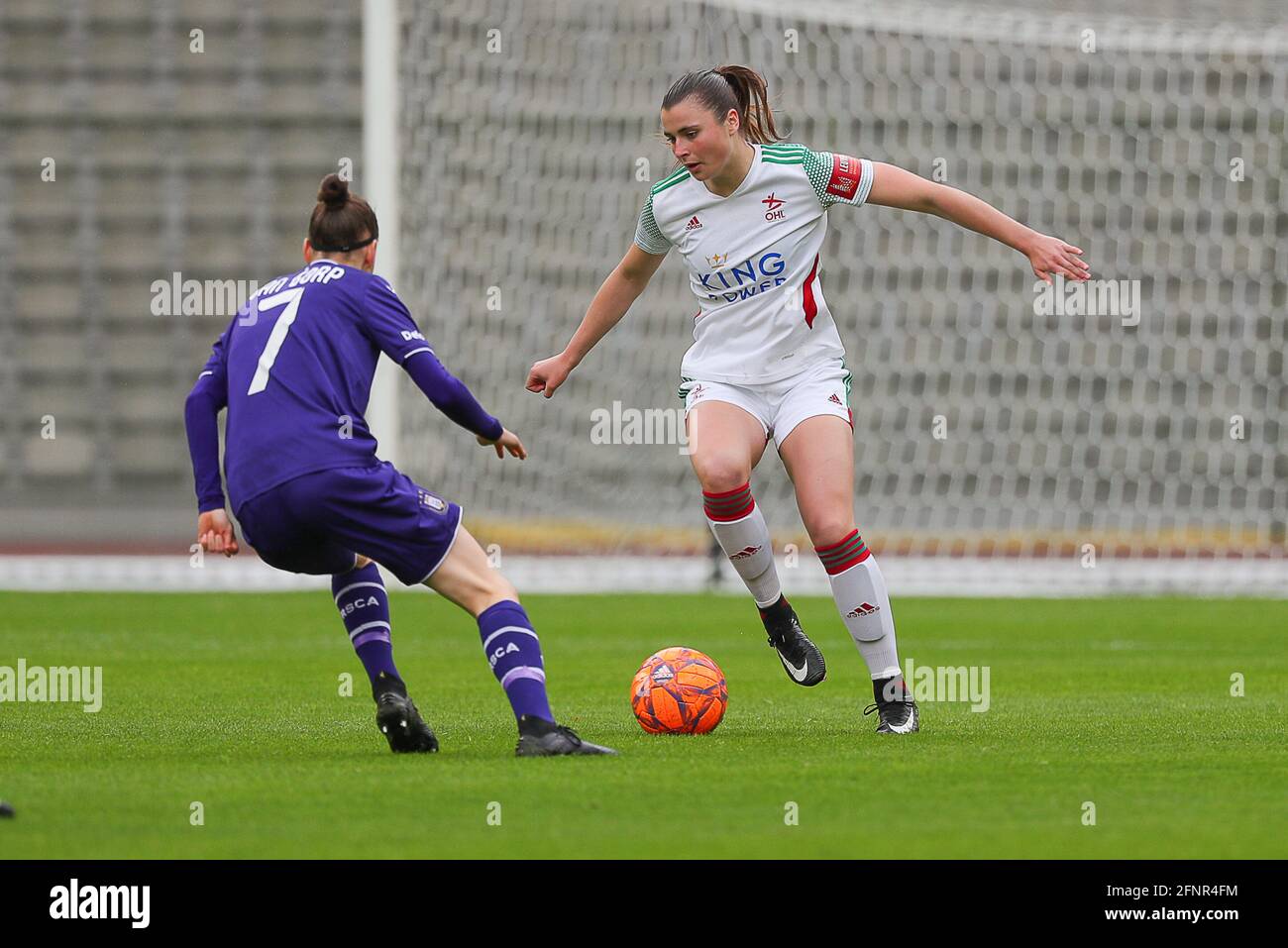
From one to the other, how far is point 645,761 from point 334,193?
5.95 feet

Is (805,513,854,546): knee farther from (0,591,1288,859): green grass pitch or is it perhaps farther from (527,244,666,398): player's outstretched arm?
(527,244,666,398): player's outstretched arm

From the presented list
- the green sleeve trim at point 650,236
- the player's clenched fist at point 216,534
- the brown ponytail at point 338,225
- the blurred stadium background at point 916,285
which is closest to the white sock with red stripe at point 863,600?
the green sleeve trim at point 650,236

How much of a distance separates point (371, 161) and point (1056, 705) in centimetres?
762

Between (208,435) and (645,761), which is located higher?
(208,435)

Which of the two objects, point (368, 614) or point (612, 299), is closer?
point (368, 614)

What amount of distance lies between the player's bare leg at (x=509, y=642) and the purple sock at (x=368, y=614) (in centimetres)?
46

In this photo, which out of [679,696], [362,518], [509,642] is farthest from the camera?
[679,696]

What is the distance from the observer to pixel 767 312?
6.33 metres

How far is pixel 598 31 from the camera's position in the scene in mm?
15828

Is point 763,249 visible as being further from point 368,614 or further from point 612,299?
point 368,614

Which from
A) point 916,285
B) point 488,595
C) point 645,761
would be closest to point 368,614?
point 488,595

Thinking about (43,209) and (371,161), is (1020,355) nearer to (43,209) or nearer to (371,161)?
(371,161)

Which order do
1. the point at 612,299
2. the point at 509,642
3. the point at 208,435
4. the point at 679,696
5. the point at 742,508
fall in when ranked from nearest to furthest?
the point at 509,642 < the point at 208,435 < the point at 679,696 < the point at 742,508 < the point at 612,299
